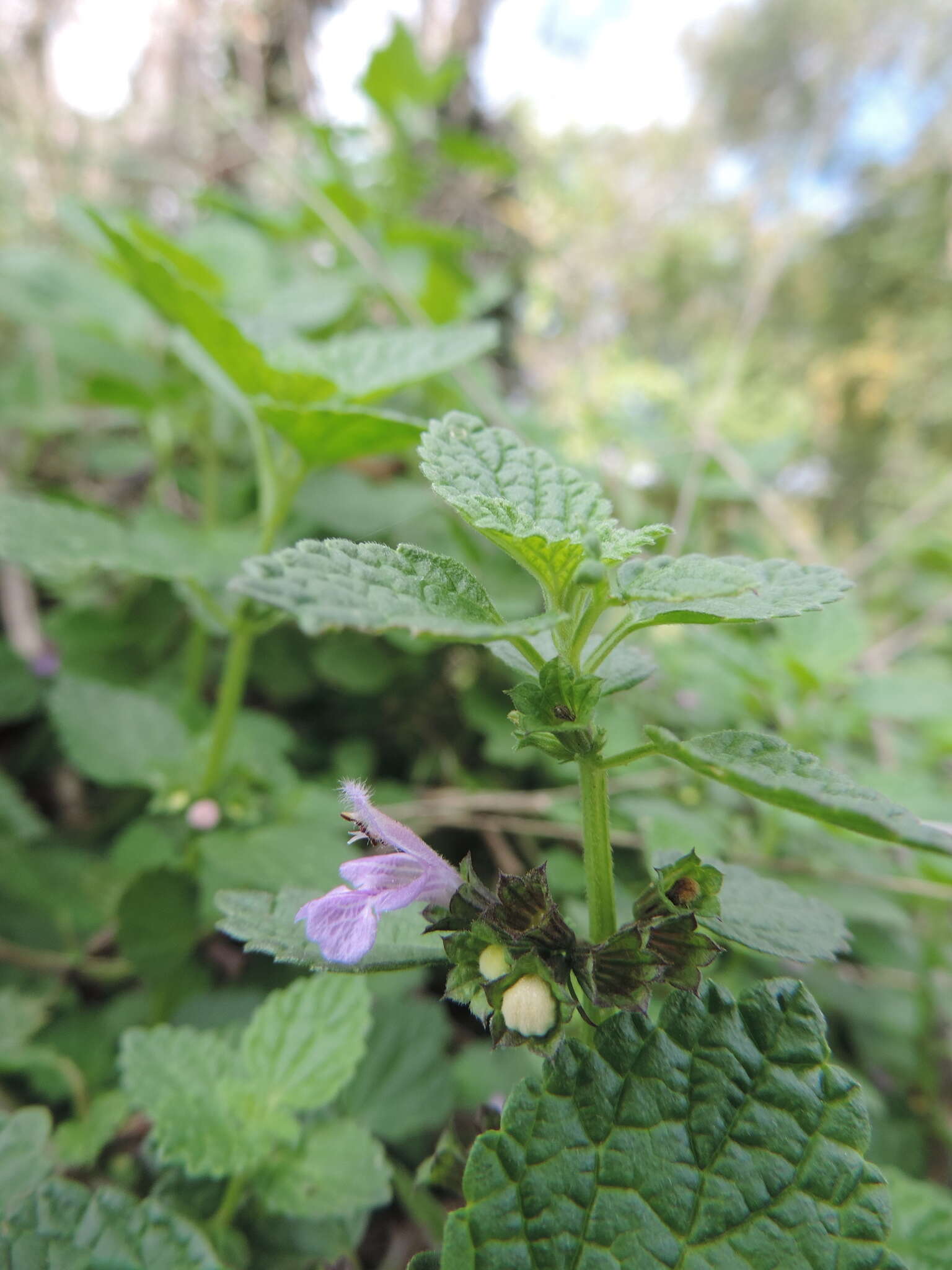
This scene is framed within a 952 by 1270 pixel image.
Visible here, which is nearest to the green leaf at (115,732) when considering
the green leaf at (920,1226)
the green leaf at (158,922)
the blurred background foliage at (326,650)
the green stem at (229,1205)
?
the blurred background foliage at (326,650)

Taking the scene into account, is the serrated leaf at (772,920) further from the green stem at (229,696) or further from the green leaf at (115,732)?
the green leaf at (115,732)

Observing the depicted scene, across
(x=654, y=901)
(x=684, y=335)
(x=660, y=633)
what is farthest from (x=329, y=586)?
(x=684, y=335)

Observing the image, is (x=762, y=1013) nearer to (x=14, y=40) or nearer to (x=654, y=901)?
(x=654, y=901)

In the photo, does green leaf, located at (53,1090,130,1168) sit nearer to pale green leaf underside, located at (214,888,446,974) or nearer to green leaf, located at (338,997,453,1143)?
green leaf, located at (338,997,453,1143)

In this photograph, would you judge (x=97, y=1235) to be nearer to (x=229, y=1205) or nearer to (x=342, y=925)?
(x=229, y=1205)

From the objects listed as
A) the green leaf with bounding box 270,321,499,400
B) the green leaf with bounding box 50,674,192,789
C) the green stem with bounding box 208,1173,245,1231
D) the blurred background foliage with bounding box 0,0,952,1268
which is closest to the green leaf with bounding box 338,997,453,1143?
the blurred background foliage with bounding box 0,0,952,1268
